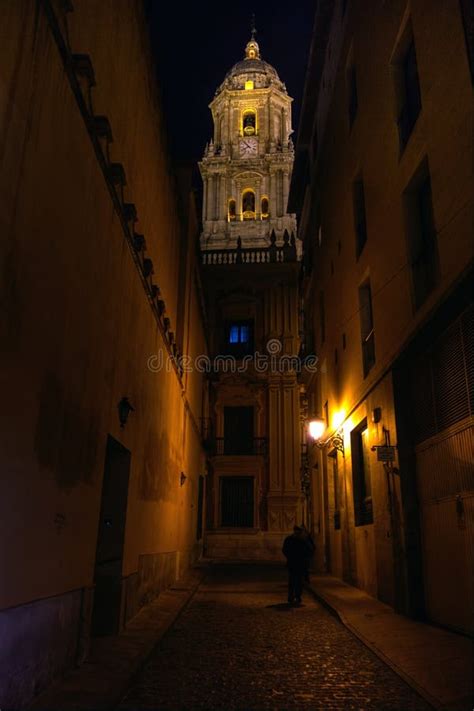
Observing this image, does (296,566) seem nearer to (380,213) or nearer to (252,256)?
(380,213)

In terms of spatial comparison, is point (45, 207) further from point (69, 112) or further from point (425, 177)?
point (425, 177)

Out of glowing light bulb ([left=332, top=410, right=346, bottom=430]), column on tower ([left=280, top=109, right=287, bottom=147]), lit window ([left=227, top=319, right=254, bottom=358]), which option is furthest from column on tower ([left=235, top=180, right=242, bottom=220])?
glowing light bulb ([left=332, top=410, right=346, bottom=430])

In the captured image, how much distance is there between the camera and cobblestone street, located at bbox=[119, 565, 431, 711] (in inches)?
196

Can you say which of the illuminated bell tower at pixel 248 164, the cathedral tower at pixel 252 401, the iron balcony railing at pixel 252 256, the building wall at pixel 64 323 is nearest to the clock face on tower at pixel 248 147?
the illuminated bell tower at pixel 248 164

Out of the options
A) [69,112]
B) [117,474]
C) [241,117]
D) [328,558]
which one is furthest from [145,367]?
[241,117]

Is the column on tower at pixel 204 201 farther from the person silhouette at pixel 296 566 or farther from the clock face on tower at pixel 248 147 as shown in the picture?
the person silhouette at pixel 296 566

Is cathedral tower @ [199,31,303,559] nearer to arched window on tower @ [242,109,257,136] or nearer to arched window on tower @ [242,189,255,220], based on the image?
arched window on tower @ [242,189,255,220]

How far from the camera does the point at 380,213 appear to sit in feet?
36.2

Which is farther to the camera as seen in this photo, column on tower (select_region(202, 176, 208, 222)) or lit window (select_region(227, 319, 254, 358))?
column on tower (select_region(202, 176, 208, 222))

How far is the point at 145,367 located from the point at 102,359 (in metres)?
2.96

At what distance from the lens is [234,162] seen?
48.9 m

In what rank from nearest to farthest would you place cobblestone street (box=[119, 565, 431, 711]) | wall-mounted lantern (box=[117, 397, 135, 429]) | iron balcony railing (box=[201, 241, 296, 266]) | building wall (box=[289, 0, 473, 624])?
cobblestone street (box=[119, 565, 431, 711]), building wall (box=[289, 0, 473, 624]), wall-mounted lantern (box=[117, 397, 135, 429]), iron balcony railing (box=[201, 241, 296, 266])

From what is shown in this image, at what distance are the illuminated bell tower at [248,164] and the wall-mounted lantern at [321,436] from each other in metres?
30.2

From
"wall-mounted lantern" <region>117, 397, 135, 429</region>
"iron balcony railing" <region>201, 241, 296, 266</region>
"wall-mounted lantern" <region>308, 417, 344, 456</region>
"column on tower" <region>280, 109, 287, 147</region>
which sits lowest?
"wall-mounted lantern" <region>117, 397, 135, 429</region>
